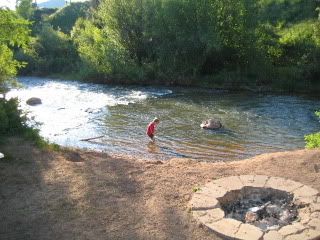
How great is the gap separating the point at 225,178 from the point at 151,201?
1889 millimetres

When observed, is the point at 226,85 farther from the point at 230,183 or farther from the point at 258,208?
the point at 258,208

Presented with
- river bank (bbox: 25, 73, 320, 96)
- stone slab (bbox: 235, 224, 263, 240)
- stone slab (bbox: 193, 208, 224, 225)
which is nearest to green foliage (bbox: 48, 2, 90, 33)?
river bank (bbox: 25, 73, 320, 96)

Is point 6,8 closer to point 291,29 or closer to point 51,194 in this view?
point 51,194

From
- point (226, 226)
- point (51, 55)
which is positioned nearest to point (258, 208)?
point (226, 226)

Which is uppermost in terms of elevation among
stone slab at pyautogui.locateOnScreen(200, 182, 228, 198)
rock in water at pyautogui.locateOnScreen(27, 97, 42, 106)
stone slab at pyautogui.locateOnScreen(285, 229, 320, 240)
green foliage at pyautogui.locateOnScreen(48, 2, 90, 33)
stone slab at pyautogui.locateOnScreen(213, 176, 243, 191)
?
green foliage at pyautogui.locateOnScreen(48, 2, 90, 33)

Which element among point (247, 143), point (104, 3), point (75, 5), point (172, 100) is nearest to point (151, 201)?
point (247, 143)

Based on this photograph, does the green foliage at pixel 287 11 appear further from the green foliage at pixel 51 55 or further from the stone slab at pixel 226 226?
the stone slab at pixel 226 226

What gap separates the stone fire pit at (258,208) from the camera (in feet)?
23.0

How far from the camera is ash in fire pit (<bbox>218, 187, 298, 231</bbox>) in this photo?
7461 millimetres

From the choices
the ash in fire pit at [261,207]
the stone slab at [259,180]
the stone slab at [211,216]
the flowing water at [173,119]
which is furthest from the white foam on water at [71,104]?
the stone slab at [211,216]

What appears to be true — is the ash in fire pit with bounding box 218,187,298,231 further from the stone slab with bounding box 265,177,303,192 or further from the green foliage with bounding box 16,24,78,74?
the green foliage with bounding box 16,24,78,74

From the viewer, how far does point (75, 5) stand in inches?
2238

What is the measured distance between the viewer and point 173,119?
21484 millimetres

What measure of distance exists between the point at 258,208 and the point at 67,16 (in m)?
51.7
